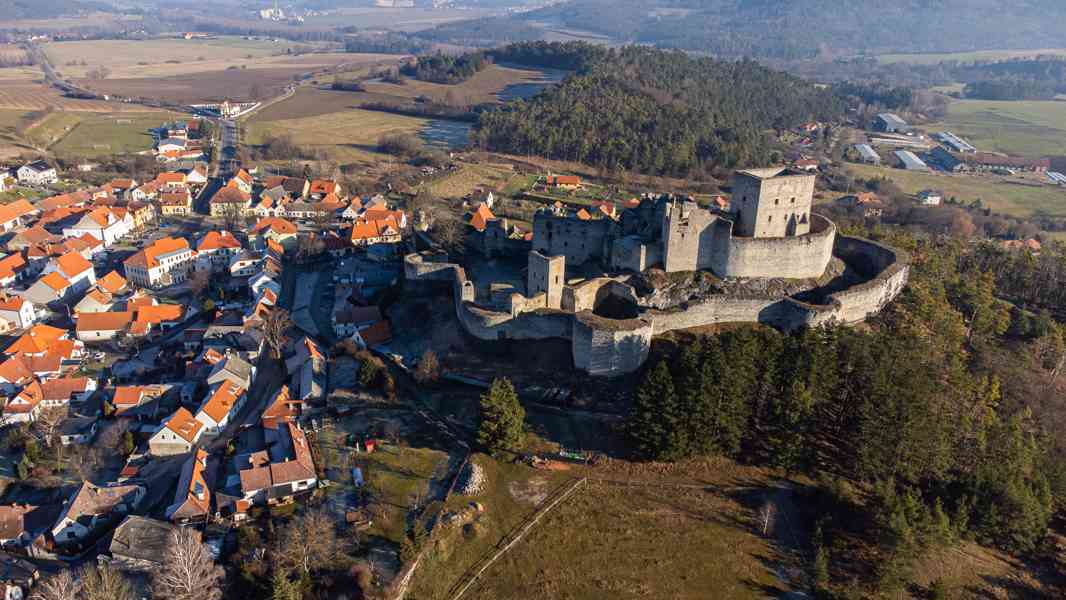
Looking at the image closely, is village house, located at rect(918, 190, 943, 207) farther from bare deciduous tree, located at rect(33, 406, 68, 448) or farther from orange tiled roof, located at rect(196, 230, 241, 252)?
bare deciduous tree, located at rect(33, 406, 68, 448)

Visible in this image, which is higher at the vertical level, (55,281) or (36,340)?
(55,281)

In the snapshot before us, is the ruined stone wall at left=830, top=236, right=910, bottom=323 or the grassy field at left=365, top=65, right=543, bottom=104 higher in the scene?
the grassy field at left=365, top=65, right=543, bottom=104

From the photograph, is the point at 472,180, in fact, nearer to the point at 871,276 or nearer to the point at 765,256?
the point at 765,256

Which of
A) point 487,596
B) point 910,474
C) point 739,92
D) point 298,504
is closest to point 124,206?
point 298,504

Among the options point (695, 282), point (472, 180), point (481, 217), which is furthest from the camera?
point (472, 180)

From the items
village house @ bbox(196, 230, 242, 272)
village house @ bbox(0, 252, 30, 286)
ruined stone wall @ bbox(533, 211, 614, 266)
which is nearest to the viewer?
ruined stone wall @ bbox(533, 211, 614, 266)

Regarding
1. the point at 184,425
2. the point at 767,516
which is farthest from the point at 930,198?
the point at 184,425

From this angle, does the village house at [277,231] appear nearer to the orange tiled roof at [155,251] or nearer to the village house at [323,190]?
the orange tiled roof at [155,251]

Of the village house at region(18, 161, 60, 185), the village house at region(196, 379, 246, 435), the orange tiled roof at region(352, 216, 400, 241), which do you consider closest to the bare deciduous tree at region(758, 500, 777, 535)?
the village house at region(196, 379, 246, 435)

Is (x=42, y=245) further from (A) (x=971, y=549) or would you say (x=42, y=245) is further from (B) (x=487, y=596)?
(A) (x=971, y=549)
